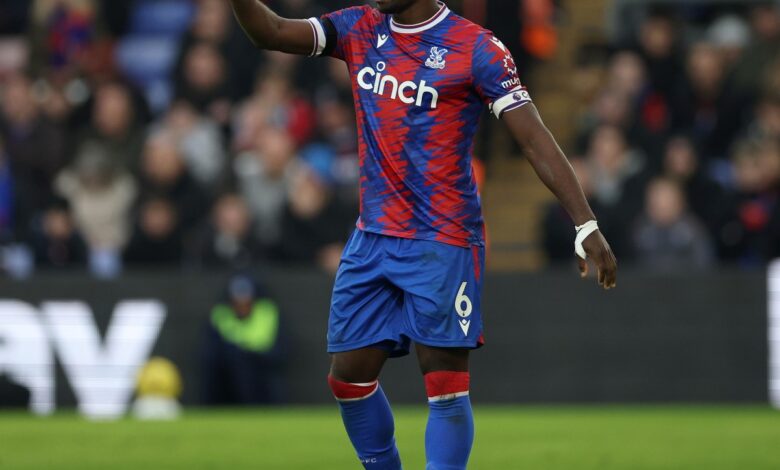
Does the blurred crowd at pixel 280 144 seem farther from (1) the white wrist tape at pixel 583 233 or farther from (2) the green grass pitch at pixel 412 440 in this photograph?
(1) the white wrist tape at pixel 583 233

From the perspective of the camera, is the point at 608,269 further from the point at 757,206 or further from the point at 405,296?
the point at 757,206

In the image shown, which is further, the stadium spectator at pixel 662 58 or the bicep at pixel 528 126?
the stadium spectator at pixel 662 58

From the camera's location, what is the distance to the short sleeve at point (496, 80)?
633 cm

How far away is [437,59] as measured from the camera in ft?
21.0

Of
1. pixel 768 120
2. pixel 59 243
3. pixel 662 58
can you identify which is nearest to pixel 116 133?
pixel 59 243

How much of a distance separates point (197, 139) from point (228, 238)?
1820mm

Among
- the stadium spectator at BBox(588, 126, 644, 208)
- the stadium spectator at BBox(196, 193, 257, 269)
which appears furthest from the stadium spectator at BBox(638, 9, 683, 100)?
the stadium spectator at BBox(196, 193, 257, 269)

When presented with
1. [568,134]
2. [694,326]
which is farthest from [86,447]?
[568,134]

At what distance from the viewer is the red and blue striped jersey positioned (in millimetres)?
6383

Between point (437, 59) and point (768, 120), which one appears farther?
point (768, 120)

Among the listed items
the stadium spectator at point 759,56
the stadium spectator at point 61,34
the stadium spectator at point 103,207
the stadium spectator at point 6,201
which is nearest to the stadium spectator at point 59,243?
the stadium spectator at point 103,207

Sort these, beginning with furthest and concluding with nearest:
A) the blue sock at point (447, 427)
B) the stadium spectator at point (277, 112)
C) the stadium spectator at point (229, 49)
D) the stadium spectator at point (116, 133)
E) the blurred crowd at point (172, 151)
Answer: the stadium spectator at point (229, 49)
the stadium spectator at point (277, 112)
the stadium spectator at point (116, 133)
the blurred crowd at point (172, 151)
the blue sock at point (447, 427)

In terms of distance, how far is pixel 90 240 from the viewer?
15.2 metres

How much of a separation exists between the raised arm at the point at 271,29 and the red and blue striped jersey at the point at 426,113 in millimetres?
65
